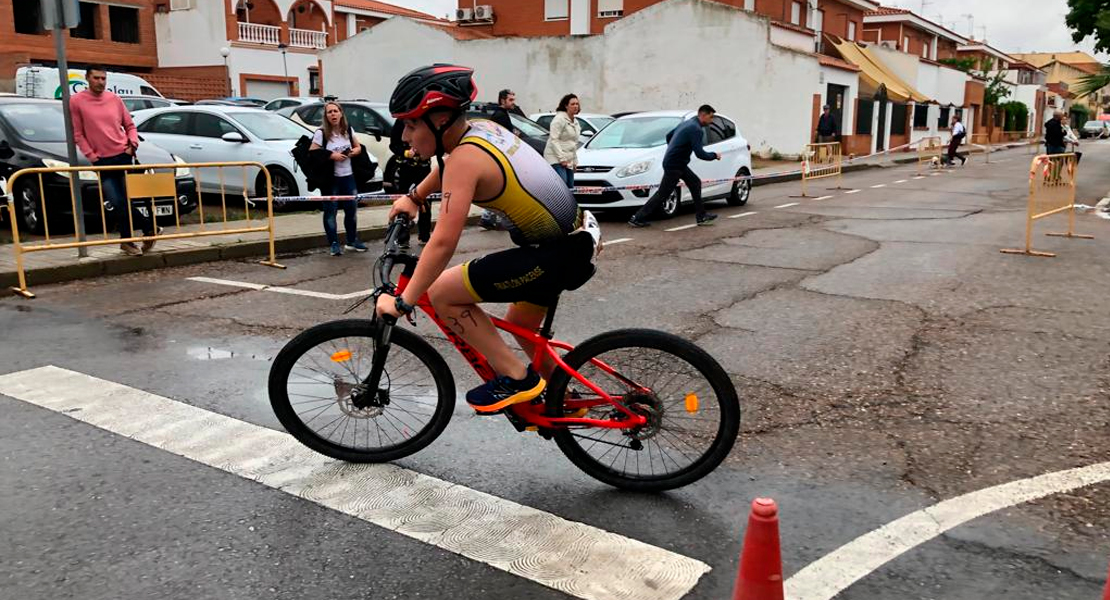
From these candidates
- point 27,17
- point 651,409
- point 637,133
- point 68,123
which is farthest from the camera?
point 27,17

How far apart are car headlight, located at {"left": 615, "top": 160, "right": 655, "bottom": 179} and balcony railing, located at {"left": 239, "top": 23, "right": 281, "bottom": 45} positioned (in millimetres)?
32971

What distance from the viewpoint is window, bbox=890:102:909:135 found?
39.8m

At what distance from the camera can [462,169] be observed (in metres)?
3.43

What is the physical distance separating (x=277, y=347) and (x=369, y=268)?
342 cm

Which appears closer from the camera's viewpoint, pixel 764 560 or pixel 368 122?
pixel 764 560

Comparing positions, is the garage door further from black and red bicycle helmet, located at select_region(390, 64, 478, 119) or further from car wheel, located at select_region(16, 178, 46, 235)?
black and red bicycle helmet, located at select_region(390, 64, 478, 119)

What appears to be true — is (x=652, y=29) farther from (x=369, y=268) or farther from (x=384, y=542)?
(x=384, y=542)

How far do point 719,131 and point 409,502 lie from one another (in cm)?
1252

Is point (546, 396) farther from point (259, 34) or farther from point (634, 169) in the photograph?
point (259, 34)

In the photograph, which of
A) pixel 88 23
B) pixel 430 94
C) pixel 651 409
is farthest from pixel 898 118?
pixel 430 94

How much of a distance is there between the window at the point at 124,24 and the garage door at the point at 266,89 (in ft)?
21.2

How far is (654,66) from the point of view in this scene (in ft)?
99.6

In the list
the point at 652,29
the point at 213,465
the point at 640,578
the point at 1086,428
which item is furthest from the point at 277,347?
the point at 652,29

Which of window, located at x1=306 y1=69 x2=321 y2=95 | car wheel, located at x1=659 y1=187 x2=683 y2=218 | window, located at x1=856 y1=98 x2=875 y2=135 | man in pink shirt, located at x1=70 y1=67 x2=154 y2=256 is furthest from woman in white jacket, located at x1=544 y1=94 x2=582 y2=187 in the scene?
window, located at x1=306 y1=69 x2=321 y2=95
